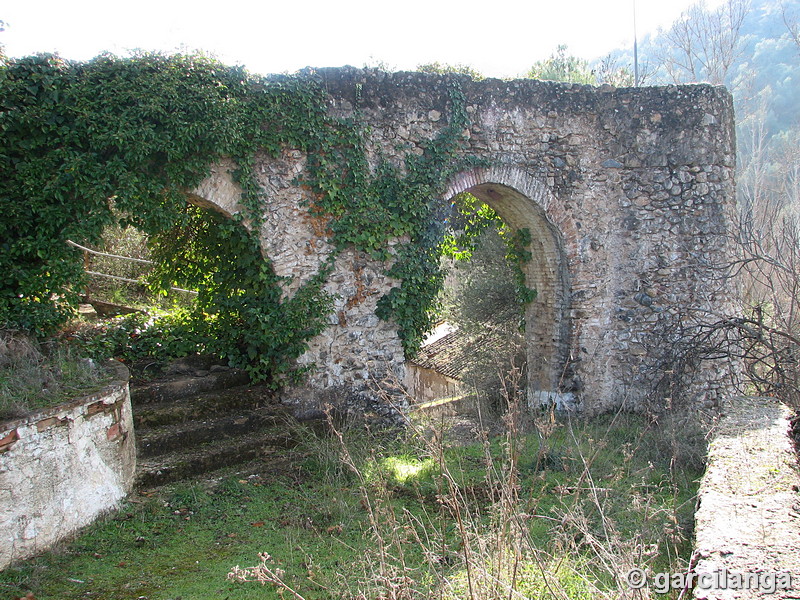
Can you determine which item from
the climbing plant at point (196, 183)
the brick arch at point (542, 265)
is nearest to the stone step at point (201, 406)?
the climbing plant at point (196, 183)

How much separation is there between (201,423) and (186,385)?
1.80ft

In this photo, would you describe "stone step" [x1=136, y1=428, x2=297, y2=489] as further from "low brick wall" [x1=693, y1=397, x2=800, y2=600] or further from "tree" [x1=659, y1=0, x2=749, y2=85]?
"tree" [x1=659, y1=0, x2=749, y2=85]

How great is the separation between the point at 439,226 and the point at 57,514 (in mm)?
4864

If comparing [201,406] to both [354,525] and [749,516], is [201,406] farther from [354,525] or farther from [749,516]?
[749,516]

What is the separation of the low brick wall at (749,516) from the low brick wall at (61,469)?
13.5 ft

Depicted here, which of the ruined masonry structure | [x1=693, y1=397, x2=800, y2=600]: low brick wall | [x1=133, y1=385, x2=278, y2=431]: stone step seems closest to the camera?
[x1=693, y1=397, x2=800, y2=600]: low brick wall

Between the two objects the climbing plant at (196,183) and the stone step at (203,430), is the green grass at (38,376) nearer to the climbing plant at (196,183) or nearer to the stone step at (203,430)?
the climbing plant at (196,183)

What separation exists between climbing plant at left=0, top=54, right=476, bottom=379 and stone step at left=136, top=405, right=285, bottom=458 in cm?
57

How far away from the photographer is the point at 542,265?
28.0ft

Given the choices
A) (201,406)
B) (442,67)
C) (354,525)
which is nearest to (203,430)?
(201,406)

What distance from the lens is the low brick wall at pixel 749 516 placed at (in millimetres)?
2434

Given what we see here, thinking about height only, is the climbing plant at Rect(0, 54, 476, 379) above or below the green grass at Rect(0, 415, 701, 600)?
above

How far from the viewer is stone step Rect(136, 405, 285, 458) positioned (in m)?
5.67

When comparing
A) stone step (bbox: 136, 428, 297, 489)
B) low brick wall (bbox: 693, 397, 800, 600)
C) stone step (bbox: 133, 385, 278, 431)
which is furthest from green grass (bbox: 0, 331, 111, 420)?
low brick wall (bbox: 693, 397, 800, 600)
